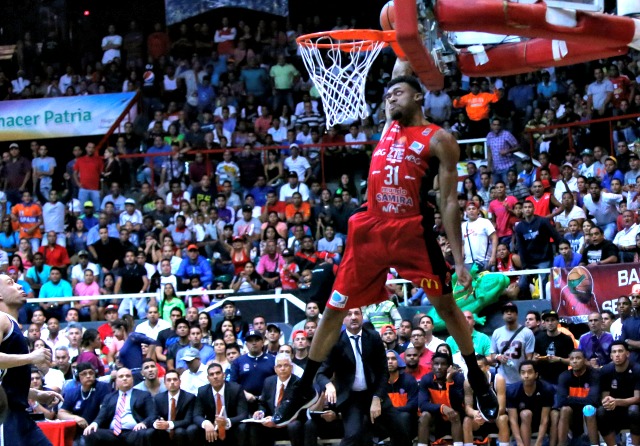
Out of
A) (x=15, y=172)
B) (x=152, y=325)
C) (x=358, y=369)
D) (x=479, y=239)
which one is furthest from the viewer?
(x=15, y=172)

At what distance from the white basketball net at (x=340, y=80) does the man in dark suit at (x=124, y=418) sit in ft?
15.7

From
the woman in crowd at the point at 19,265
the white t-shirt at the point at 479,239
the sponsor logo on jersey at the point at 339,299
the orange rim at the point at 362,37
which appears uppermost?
the orange rim at the point at 362,37

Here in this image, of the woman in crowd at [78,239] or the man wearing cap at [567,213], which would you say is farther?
the woman in crowd at [78,239]

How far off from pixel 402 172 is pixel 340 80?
297 centimetres

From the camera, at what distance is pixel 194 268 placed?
1758 cm

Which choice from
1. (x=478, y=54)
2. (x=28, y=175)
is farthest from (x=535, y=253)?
(x=28, y=175)

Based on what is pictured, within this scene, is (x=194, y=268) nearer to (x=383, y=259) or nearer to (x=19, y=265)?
(x=19, y=265)

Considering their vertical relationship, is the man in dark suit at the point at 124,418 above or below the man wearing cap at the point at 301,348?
below

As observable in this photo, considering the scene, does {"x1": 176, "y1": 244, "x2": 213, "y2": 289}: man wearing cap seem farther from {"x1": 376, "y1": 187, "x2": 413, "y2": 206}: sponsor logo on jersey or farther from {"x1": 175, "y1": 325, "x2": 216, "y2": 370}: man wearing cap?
{"x1": 376, "y1": 187, "x2": 413, "y2": 206}: sponsor logo on jersey

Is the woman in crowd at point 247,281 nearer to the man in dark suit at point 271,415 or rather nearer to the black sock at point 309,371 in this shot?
the man in dark suit at point 271,415

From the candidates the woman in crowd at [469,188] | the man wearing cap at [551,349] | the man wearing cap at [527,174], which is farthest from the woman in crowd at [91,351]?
the man wearing cap at [527,174]

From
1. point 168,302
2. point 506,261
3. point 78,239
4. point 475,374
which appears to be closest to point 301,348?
point 168,302

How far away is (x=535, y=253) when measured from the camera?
51.8ft

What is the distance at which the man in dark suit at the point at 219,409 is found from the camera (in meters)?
13.4
